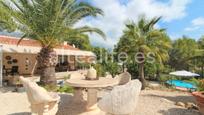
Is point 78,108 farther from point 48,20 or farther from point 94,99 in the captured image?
point 48,20

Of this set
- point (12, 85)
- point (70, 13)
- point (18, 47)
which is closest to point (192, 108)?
point (70, 13)

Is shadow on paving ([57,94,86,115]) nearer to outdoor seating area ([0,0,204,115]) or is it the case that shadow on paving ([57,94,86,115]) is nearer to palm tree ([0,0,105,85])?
outdoor seating area ([0,0,204,115])

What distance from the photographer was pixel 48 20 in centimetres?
1734

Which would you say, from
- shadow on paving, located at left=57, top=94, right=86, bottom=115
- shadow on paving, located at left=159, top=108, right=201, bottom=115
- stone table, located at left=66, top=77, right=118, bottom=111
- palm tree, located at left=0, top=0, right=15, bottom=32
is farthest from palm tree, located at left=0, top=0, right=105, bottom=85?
shadow on paving, located at left=159, top=108, right=201, bottom=115

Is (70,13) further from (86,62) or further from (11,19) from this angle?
(86,62)

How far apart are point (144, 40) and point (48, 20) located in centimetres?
1080

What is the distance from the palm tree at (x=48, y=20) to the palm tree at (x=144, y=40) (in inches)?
222

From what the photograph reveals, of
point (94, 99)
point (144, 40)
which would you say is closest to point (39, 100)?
point (94, 99)

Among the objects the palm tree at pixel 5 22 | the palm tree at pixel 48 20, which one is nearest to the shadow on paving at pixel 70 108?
the palm tree at pixel 48 20

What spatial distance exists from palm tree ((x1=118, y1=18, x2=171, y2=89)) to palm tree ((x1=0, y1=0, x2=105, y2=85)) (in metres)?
5.65

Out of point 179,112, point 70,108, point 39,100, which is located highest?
point 39,100

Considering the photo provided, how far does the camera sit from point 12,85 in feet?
67.7

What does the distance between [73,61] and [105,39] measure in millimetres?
18190

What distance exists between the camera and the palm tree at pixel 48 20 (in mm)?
17141
